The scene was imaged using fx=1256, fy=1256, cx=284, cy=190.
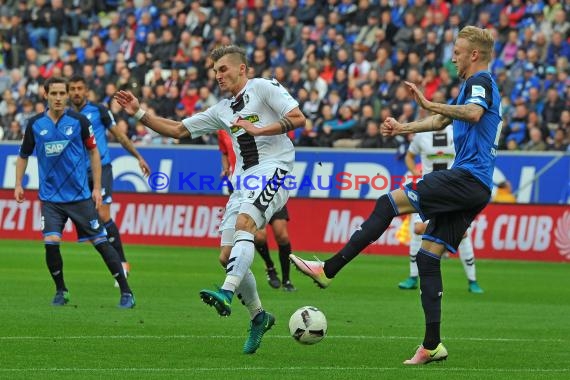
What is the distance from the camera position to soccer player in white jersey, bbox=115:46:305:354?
33.7 feet

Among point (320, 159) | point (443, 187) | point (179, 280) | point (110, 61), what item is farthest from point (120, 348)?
point (110, 61)

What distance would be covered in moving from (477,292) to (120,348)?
8.03m

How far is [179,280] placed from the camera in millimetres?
18281

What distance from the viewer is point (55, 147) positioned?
46.0 feet

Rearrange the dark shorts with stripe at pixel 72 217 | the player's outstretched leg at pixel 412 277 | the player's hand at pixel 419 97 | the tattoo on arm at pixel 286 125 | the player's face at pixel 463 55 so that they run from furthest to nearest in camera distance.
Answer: the player's outstretched leg at pixel 412 277
the dark shorts with stripe at pixel 72 217
the tattoo on arm at pixel 286 125
the player's face at pixel 463 55
the player's hand at pixel 419 97

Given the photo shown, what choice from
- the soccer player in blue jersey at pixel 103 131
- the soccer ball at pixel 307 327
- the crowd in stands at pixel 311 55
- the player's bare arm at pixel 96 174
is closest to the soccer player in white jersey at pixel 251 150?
the soccer ball at pixel 307 327

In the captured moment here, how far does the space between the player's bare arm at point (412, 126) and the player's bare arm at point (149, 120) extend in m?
1.97

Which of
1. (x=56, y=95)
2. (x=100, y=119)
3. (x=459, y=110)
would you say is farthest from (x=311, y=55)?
(x=459, y=110)

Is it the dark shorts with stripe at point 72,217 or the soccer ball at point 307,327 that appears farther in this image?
the dark shorts with stripe at point 72,217

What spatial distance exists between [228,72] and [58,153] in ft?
13.2

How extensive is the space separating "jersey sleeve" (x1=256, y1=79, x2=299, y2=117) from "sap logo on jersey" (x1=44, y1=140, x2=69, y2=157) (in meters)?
4.11

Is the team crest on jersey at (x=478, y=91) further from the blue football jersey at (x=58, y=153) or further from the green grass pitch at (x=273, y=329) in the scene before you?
the blue football jersey at (x=58, y=153)

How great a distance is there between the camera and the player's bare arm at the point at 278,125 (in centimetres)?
1012

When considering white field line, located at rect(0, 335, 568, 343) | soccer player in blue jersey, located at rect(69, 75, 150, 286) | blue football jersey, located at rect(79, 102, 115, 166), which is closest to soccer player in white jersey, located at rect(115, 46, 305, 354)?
white field line, located at rect(0, 335, 568, 343)
